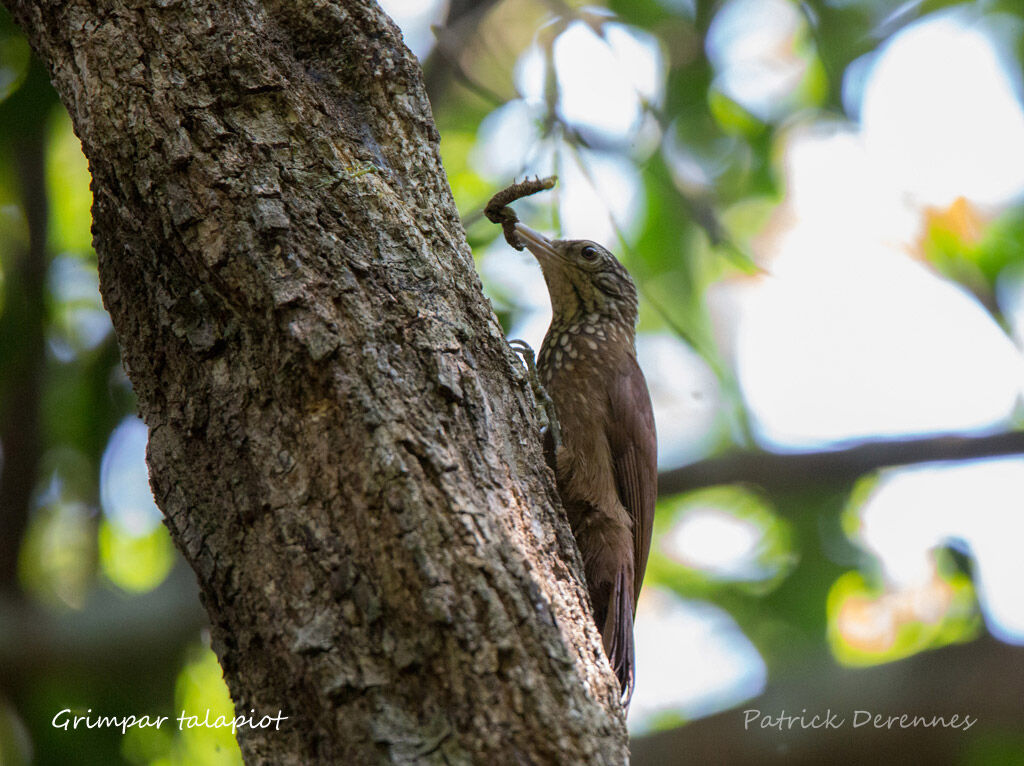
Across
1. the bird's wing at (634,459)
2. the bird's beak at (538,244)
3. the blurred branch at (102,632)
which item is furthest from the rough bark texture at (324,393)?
the blurred branch at (102,632)

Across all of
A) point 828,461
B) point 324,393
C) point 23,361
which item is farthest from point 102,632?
point 828,461

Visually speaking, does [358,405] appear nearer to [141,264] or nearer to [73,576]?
[141,264]

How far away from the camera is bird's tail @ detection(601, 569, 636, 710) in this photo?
277cm

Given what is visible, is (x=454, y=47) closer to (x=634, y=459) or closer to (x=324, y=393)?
(x=634, y=459)

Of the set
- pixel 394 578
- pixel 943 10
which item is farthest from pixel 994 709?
pixel 943 10

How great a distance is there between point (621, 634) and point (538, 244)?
1665 millimetres

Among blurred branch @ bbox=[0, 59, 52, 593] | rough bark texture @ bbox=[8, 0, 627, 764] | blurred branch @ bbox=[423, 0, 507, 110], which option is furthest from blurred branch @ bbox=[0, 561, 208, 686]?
blurred branch @ bbox=[423, 0, 507, 110]

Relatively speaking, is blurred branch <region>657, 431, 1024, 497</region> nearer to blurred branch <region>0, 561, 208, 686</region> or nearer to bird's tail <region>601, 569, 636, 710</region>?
bird's tail <region>601, 569, 636, 710</region>

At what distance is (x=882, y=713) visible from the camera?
3654mm

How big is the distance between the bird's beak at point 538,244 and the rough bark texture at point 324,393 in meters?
1.46

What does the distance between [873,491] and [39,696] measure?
18.8ft

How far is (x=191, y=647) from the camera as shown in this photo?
4.63 metres

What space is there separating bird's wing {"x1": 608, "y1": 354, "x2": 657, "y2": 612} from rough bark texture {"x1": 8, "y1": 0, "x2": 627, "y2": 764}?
128cm

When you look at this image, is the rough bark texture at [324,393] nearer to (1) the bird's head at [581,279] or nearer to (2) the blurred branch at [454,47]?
(1) the bird's head at [581,279]
